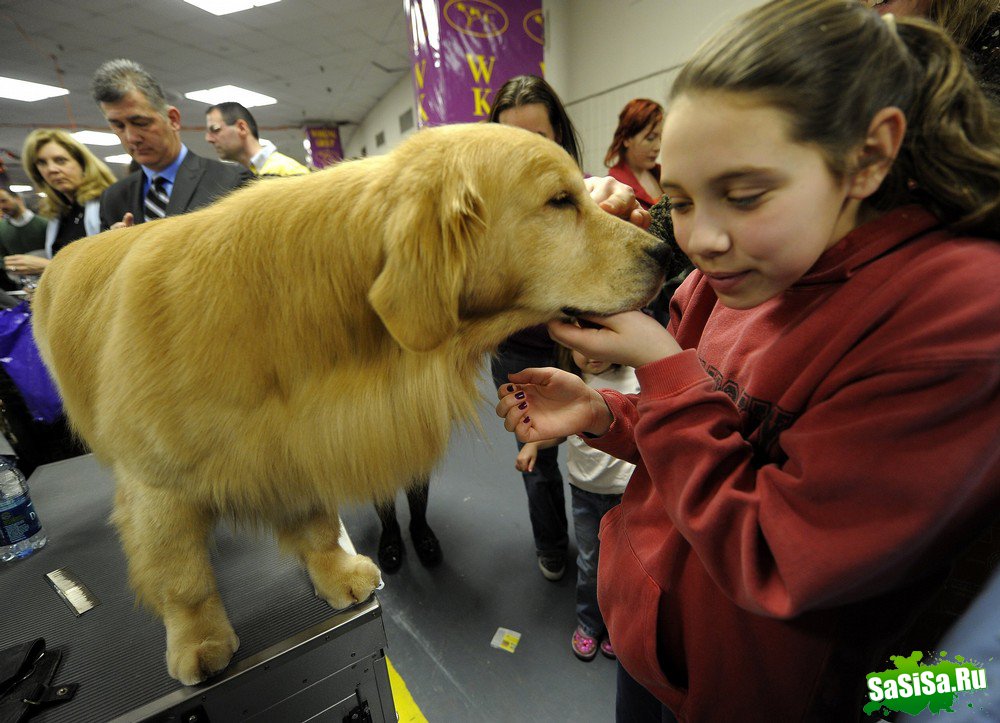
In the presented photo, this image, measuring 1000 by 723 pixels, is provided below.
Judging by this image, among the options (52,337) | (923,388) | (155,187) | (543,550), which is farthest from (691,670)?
(155,187)

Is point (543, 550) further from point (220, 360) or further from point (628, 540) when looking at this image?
point (220, 360)

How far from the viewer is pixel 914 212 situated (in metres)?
0.56

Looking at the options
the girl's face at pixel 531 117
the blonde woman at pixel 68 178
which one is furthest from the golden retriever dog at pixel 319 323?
the blonde woman at pixel 68 178

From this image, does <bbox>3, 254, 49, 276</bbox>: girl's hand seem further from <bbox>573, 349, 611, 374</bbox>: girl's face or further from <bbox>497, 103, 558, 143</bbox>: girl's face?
<bbox>573, 349, 611, 374</bbox>: girl's face

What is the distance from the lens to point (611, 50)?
404 cm

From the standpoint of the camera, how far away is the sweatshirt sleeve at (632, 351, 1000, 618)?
0.45 metres

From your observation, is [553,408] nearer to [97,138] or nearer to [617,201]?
[617,201]

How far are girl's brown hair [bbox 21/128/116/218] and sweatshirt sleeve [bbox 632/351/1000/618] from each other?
3.32 metres

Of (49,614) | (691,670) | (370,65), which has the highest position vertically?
(370,65)

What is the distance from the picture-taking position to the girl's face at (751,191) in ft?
1.78

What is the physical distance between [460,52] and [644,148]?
1.81 m

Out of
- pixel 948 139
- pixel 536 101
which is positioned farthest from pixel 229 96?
pixel 948 139

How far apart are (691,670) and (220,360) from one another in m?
0.99

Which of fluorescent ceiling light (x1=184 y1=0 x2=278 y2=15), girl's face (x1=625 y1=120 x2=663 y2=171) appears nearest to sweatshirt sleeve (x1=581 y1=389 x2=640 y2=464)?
girl's face (x1=625 y1=120 x2=663 y2=171)
